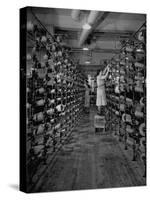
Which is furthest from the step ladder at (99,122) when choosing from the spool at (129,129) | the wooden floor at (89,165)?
the spool at (129,129)

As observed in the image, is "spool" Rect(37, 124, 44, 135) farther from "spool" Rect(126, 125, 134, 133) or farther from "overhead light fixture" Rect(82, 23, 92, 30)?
"overhead light fixture" Rect(82, 23, 92, 30)

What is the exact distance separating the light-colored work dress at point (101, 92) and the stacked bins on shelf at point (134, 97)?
226 mm

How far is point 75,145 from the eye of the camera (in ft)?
13.2

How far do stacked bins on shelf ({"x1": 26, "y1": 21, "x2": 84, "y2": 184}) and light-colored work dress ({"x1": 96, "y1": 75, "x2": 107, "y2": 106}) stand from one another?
0.22 meters

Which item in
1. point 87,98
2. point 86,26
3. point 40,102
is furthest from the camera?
point 87,98

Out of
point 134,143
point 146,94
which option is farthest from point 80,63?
point 134,143

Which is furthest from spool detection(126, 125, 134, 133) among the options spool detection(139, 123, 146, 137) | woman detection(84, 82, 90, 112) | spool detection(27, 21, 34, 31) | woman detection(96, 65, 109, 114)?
spool detection(27, 21, 34, 31)

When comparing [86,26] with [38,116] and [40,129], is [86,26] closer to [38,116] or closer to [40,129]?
[38,116]

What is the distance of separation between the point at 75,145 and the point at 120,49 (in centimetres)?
136

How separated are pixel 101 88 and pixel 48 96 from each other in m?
0.70

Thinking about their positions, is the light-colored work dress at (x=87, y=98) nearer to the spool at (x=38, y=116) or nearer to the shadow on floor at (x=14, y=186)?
the spool at (x=38, y=116)

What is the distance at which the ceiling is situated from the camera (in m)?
3.94

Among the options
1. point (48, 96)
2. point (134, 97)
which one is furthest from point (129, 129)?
point (48, 96)

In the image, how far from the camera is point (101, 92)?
4.12m
